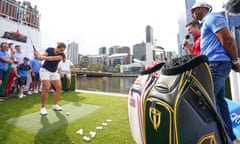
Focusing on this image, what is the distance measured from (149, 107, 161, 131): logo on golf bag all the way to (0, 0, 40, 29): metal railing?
729 cm

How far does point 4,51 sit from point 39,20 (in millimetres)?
4264

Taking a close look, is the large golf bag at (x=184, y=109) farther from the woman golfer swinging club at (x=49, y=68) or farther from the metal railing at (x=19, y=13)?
the metal railing at (x=19, y=13)

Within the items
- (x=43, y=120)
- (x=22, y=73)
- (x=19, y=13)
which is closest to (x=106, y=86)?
(x=22, y=73)

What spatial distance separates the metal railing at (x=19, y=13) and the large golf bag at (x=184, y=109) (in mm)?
7301

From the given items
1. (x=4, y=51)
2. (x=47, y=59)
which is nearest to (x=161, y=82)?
(x=47, y=59)

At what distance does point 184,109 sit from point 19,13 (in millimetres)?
7997

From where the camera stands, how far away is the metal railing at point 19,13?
6.20m

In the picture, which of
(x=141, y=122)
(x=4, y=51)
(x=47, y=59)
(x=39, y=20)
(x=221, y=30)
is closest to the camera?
(x=141, y=122)

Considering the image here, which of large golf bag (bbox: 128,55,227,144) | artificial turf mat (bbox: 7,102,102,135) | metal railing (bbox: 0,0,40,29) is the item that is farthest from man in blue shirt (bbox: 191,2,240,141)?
metal railing (bbox: 0,0,40,29)

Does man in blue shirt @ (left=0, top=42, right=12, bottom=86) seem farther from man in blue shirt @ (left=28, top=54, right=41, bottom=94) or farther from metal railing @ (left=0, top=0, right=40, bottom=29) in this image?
metal railing @ (left=0, top=0, right=40, bottom=29)

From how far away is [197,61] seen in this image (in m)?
0.75

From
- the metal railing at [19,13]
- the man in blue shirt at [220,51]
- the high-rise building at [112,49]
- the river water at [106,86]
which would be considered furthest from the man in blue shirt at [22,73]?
the high-rise building at [112,49]

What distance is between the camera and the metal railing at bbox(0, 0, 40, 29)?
6.20 m

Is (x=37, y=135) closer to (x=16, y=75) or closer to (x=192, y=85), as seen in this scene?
(x=192, y=85)
